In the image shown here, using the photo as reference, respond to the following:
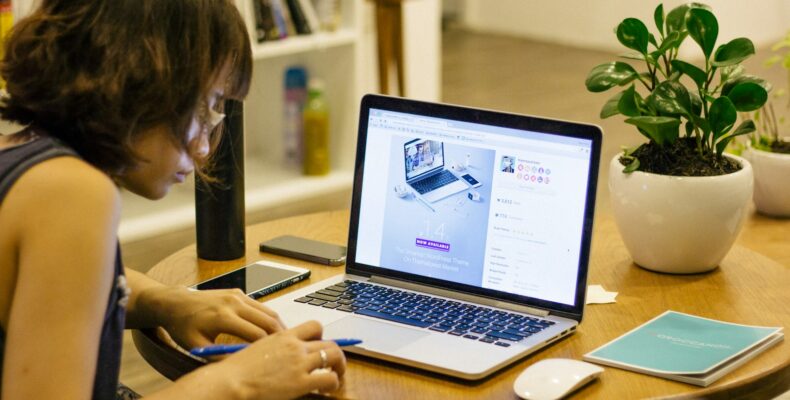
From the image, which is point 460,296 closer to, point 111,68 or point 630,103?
point 630,103

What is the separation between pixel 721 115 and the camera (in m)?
1.48

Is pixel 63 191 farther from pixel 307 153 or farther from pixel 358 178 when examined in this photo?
pixel 307 153

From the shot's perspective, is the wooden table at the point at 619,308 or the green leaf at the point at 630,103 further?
the green leaf at the point at 630,103

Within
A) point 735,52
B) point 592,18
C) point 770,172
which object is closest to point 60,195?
point 735,52

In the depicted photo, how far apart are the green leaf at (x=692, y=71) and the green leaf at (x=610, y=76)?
0.06 m

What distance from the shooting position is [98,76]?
42.1 inches

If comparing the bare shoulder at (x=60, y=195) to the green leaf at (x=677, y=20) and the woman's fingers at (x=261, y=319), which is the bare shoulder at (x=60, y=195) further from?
the green leaf at (x=677, y=20)

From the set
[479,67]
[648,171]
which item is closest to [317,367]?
[648,171]

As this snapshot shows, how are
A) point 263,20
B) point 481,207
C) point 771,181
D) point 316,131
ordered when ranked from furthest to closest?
point 316,131
point 263,20
point 771,181
point 481,207

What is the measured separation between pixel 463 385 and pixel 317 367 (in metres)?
0.16

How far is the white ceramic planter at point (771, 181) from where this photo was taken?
190 cm

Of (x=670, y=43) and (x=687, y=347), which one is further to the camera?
(x=670, y=43)

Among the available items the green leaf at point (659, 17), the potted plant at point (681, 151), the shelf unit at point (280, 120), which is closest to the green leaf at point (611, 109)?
the potted plant at point (681, 151)

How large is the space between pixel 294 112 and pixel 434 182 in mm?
2134
